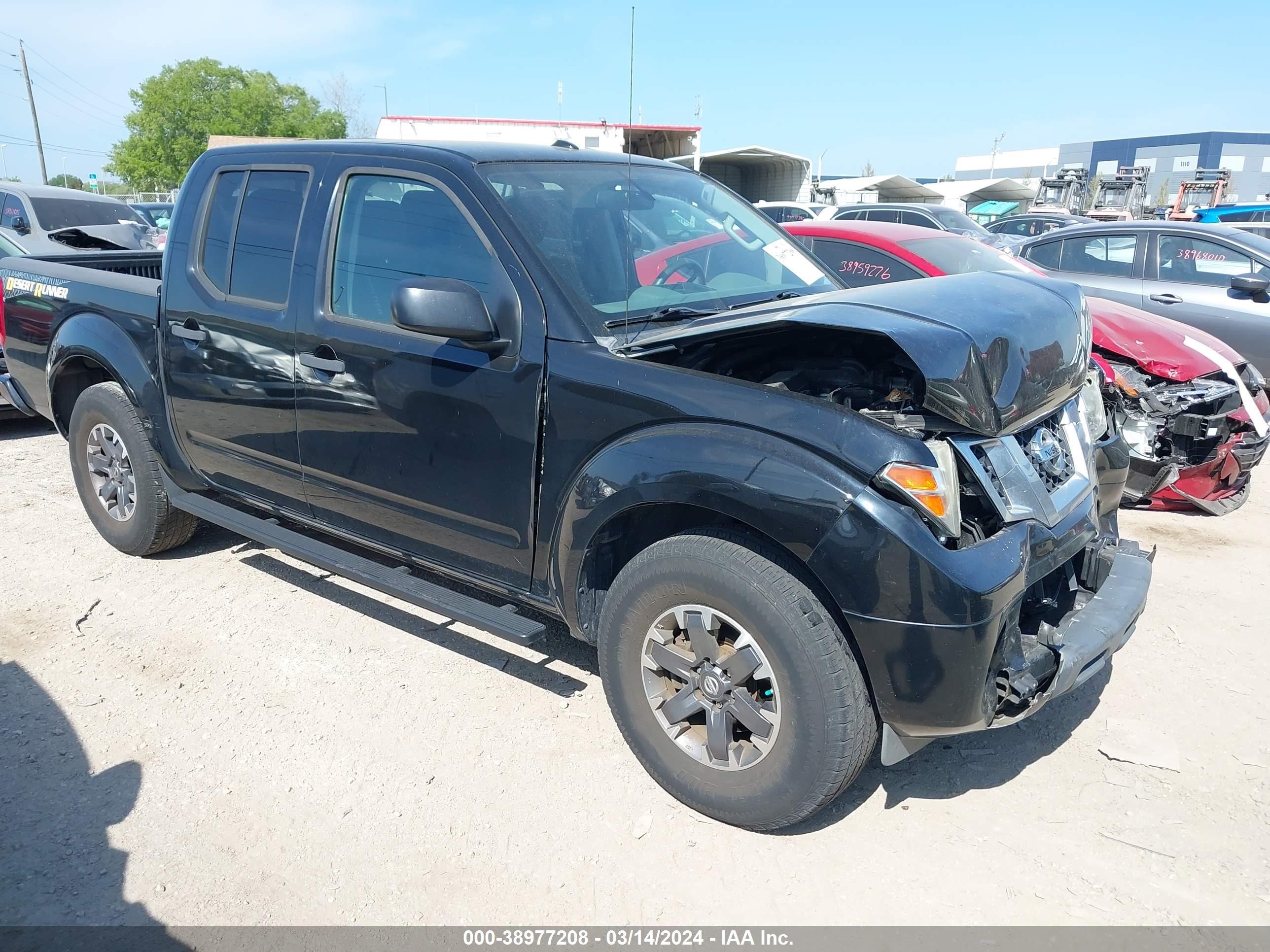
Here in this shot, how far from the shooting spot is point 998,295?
2912 millimetres

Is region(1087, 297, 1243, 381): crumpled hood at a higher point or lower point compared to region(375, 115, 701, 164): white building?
lower

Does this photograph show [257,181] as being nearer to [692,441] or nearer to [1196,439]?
[692,441]

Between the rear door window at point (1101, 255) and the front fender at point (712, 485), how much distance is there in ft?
23.0

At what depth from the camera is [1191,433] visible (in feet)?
17.4

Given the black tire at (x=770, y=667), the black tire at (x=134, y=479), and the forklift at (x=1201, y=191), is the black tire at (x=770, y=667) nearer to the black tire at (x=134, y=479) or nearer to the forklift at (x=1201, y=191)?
the black tire at (x=134, y=479)

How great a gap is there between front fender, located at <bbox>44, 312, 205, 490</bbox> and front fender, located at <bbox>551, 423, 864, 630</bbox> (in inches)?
95.6

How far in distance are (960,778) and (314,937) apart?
2.06m

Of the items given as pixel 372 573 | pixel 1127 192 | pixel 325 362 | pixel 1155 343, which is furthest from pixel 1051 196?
pixel 372 573

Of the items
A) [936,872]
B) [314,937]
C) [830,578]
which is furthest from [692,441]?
[314,937]

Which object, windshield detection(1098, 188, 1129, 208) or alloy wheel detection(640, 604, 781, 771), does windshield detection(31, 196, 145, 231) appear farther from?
windshield detection(1098, 188, 1129, 208)

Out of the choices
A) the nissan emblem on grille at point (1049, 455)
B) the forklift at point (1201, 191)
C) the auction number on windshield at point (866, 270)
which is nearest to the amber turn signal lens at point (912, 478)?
the nissan emblem on grille at point (1049, 455)

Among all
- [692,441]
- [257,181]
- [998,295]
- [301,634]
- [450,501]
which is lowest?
[301,634]

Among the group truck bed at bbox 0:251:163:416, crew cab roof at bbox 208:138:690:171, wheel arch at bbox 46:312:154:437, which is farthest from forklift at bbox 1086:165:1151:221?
wheel arch at bbox 46:312:154:437

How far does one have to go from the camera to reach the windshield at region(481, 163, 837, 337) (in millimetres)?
3125
